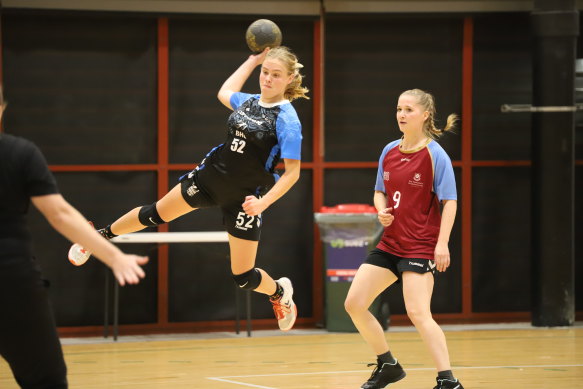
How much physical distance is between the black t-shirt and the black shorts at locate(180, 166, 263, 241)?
2.69m

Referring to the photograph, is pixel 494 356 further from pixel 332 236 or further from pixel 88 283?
pixel 88 283

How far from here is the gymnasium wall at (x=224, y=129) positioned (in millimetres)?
10711

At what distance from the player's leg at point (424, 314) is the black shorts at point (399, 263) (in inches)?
1.3

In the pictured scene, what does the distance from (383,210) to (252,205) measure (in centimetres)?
91

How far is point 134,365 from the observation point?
8.60m

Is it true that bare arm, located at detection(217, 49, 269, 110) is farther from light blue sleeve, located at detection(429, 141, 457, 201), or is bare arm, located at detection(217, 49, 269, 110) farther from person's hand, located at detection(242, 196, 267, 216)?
light blue sleeve, located at detection(429, 141, 457, 201)

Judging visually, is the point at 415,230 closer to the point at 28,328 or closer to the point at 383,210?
the point at 383,210

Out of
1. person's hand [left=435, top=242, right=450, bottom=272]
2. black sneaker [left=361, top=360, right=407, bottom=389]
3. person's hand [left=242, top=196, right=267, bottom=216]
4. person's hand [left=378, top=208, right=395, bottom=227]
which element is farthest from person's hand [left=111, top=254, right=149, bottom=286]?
black sneaker [left=361, top=360, right=407, bottom=389]

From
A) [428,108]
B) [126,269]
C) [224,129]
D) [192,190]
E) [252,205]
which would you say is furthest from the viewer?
[224,129]

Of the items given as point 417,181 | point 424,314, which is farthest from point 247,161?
point 424,314

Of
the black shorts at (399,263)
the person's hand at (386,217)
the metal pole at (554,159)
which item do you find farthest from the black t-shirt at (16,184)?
the metal pole at (554,159)

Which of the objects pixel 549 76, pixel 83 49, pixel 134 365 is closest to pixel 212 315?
pixel 134 365

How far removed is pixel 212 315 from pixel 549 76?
187 inches

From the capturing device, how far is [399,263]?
6355 millimetres
